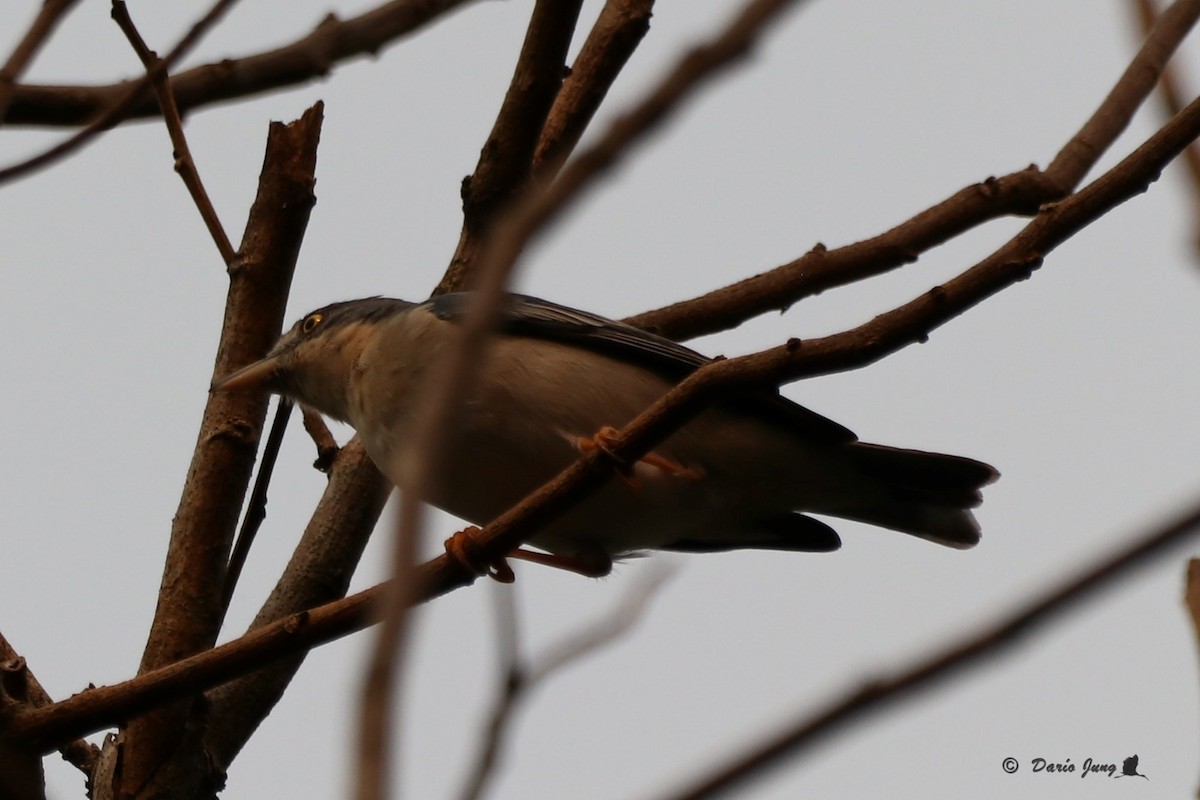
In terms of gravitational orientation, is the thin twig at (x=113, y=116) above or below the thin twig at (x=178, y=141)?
below

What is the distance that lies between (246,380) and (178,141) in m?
0.94

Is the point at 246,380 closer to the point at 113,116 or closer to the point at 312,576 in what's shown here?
the point at 312,576

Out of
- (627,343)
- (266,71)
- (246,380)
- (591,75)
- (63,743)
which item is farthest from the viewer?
(591,75)

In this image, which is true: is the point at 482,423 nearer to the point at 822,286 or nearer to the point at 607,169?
the point at 822,286

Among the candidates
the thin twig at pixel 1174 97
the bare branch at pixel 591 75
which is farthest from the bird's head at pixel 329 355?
the thin twig at pixel 1174 97

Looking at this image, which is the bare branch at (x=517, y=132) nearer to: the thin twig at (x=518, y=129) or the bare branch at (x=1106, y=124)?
the thin twig at (x=518, y=129)

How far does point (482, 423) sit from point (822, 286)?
1587 millimetres

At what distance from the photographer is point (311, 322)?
713 centimetres

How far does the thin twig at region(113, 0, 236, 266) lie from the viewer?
4570 mm

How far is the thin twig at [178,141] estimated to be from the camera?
4570 millimetres

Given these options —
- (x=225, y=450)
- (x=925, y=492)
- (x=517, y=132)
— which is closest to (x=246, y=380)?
(x=225, y=450)

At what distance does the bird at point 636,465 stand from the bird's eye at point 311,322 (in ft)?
2.67

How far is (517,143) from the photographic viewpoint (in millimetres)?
5730

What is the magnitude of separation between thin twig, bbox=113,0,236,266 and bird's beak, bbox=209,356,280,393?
42 cm
